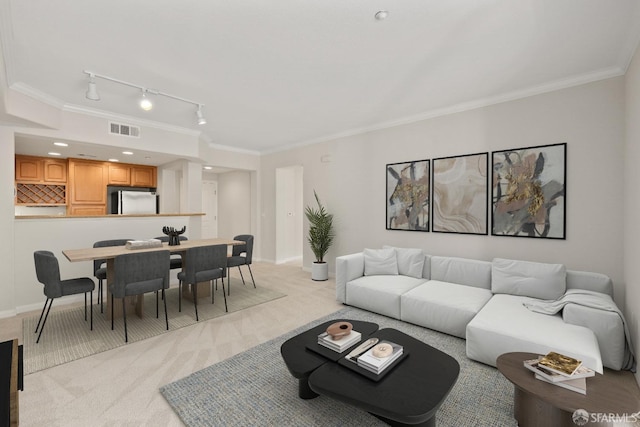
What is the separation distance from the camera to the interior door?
27.6 feet

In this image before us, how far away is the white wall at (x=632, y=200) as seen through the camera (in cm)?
229

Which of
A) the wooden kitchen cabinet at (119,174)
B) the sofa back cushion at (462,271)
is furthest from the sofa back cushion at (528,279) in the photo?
the wooden kitchen cabinet at (119,174)

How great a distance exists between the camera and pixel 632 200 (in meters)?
2.48

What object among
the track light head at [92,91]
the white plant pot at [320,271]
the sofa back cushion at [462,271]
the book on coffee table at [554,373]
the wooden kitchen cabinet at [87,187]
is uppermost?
the track light head at [92,91]

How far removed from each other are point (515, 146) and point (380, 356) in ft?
10.3

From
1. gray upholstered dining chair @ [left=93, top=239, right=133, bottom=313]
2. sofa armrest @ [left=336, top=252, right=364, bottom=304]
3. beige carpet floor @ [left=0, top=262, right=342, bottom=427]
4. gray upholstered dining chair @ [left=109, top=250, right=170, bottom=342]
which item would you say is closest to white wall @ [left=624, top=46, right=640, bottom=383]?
sofa armrest @ [left=336, top=252, right=364, bottom=304]

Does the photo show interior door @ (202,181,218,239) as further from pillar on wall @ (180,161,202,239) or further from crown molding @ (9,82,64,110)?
crown molding @ (9,82,64,110)

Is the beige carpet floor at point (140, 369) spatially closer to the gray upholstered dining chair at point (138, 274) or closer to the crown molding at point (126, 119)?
the gray upholstered dining chair at point (138, 274)

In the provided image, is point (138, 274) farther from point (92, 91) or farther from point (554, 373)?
point (554, 373)

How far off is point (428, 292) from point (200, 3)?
135 inches

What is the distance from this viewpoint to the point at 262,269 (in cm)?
624

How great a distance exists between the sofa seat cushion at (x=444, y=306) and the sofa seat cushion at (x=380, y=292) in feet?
0.36

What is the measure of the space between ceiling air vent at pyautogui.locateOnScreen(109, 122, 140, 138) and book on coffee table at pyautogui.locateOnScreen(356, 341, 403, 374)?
4.76 meters

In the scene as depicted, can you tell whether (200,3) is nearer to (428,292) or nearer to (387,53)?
(387,53)
